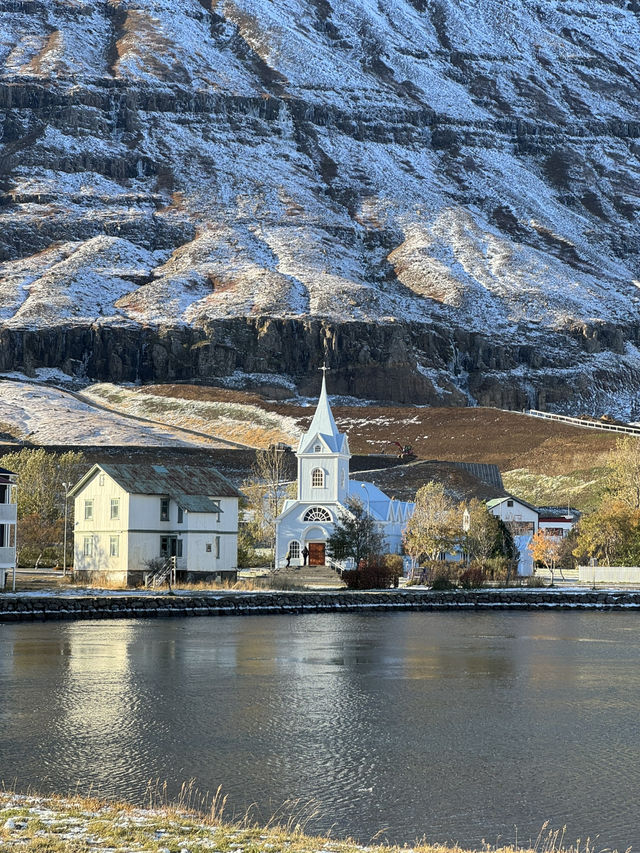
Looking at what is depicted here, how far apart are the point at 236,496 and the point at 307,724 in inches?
1668

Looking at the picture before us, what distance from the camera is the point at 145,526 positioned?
210ft

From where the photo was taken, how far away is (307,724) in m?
26.2

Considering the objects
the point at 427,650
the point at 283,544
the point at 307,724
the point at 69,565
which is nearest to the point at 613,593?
the point at 283,544

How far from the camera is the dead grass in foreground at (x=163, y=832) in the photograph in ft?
48.8

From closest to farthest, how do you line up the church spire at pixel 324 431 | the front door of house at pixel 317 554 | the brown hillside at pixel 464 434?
the front door of house at pixel 317 554, the church spire at pixel 324 431, the brown hillside at pixel 464 434

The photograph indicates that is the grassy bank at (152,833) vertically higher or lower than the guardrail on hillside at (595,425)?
lower

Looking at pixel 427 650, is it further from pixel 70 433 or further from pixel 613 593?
pixel 70 433

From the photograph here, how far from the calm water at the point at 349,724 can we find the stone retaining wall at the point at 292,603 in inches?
198

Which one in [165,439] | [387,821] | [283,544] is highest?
[165,439]

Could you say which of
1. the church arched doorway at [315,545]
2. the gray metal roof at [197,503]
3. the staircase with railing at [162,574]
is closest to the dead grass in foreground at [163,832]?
the staircase with railing at [162,574]

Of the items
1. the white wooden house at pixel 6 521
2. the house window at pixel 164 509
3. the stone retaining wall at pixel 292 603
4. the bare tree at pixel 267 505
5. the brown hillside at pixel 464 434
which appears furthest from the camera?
the brown hillside at pixel 464 434

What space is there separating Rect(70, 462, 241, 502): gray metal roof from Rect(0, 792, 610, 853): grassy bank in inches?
1836

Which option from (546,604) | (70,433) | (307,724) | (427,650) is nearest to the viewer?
(307,724)

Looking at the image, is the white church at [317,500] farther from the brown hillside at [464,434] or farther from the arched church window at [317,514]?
the brown hillside at [464,434]
